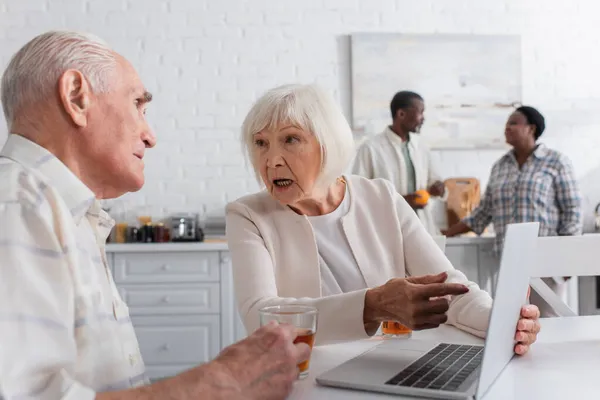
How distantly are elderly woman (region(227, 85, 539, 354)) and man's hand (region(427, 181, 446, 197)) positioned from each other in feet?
6.64

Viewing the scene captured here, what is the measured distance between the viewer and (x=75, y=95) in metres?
0.89

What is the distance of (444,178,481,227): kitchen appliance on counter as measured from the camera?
3908 millimetres

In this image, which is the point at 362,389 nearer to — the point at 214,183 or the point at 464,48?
the point at 214,183

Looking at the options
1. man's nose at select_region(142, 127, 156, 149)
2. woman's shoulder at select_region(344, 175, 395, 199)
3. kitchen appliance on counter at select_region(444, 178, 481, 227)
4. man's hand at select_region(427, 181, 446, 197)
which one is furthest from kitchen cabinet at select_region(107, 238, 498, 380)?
man's nose at select_region(142, 127, 156, 149)

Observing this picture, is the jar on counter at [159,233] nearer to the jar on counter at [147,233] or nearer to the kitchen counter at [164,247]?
the jar on counter at [147,233]

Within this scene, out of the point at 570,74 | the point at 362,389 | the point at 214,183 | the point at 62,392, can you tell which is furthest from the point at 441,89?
the point at 62,392

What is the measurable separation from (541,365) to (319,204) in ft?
2.27

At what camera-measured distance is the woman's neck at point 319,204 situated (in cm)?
157

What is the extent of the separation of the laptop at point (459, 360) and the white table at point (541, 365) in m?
0.02

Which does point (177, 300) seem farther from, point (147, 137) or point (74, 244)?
point (74, 244)

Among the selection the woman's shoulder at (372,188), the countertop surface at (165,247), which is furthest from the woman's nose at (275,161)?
the countertop surface at (165,247)

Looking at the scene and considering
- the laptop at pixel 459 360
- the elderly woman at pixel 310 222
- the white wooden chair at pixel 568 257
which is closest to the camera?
the laptop at pixel 459 360

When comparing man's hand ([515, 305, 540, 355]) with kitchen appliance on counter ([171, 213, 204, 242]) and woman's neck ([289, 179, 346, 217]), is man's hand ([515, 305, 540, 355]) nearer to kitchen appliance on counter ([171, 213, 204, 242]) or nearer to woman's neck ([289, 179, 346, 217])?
woman's neck ([289, 179, 346, 217])

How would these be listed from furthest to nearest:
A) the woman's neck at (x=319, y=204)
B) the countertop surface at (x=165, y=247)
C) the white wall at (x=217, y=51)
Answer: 1. the white wall at (x=217, y=51)
2. the countertop surface at (x=165, y=247)
3. the woman's neck at (x=319, y=204)
